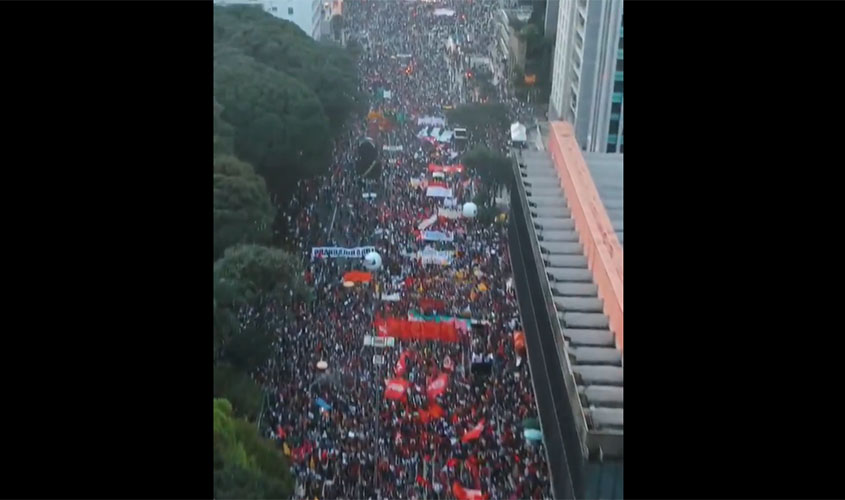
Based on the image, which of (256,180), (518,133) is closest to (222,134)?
(256,180)

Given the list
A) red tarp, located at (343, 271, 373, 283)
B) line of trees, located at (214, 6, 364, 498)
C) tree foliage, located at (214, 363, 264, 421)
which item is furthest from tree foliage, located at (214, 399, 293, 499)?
red tarp, located at (343, 271, 373, 283)

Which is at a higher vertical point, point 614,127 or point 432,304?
point 614,127

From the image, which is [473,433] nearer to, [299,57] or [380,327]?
[380,327]

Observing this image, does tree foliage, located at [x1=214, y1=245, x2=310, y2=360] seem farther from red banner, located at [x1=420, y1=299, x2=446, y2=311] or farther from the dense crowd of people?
red banner, located at [x1=420, y1=299, x2=446, y2=311]

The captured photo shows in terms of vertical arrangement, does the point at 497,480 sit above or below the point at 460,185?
below
